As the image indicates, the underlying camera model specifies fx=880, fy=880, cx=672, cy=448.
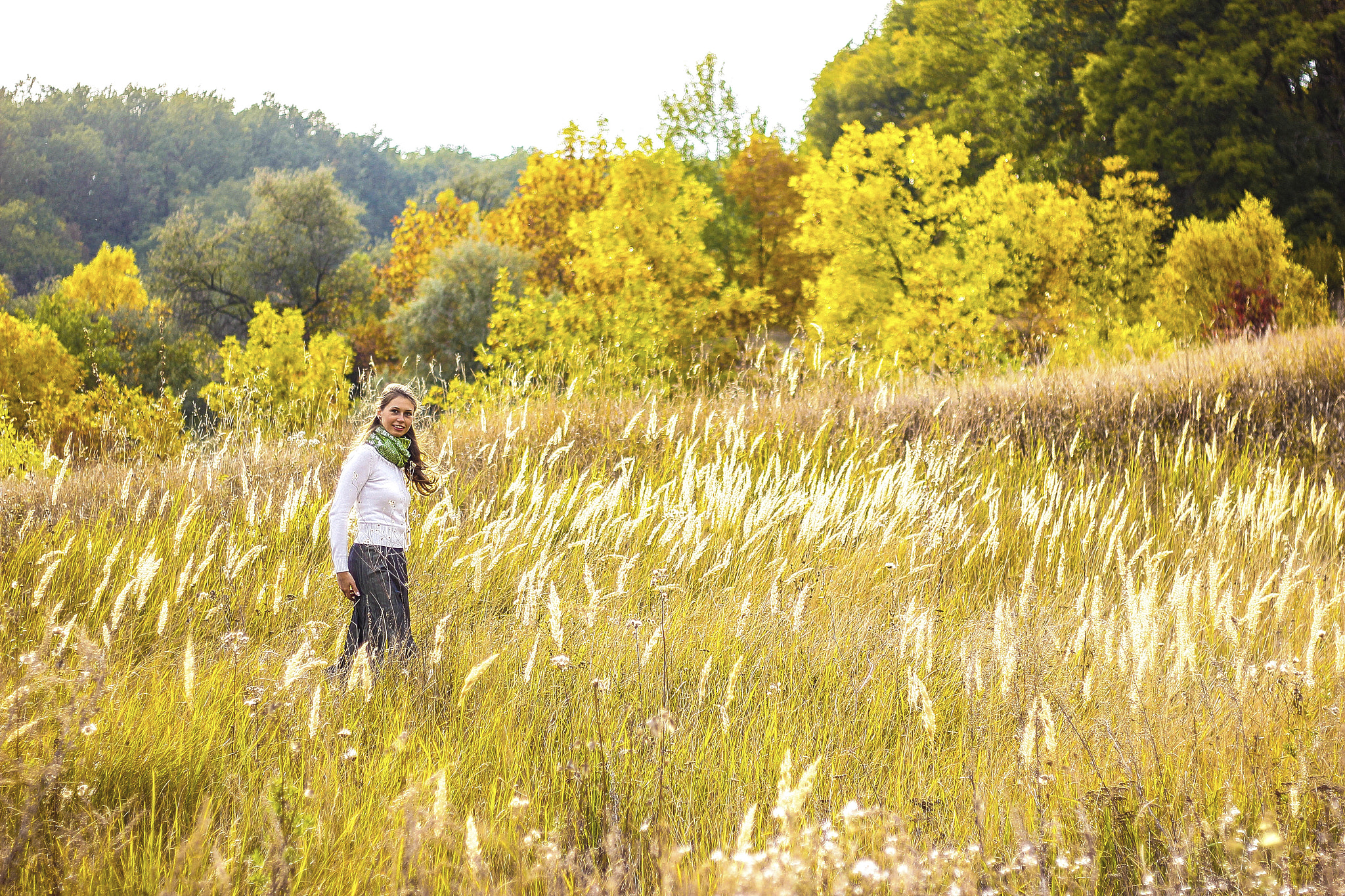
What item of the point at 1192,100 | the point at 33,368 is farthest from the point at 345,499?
the point at 33,368

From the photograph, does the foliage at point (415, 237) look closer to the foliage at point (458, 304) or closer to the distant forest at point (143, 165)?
the foliage at point (458, 304)

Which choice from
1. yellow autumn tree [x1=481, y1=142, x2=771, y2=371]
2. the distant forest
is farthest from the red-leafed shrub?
the distant forest

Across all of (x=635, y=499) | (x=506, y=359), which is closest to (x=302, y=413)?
(x=635, y=499)

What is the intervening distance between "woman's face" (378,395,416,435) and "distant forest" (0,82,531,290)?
2654 inches

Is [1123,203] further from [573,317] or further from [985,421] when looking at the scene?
[985,421]

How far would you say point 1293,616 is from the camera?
416 centimetres

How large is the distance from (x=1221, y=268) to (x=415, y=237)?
112 ft

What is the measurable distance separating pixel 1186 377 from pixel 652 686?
6.49 metres

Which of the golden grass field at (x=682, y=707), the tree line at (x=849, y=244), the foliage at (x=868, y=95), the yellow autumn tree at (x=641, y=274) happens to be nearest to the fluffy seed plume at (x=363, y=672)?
the golden grass field at (x=682, y=707)

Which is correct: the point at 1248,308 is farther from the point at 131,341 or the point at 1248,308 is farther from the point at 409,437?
the point at 131,341

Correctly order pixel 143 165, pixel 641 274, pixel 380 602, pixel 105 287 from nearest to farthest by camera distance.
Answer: pixel 380 602 → pixel 641 274 → pixel 105 287 → pixel 143 165

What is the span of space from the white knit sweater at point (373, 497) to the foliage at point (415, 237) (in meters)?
37.5

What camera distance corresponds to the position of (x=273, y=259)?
134ft

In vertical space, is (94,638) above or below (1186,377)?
below
